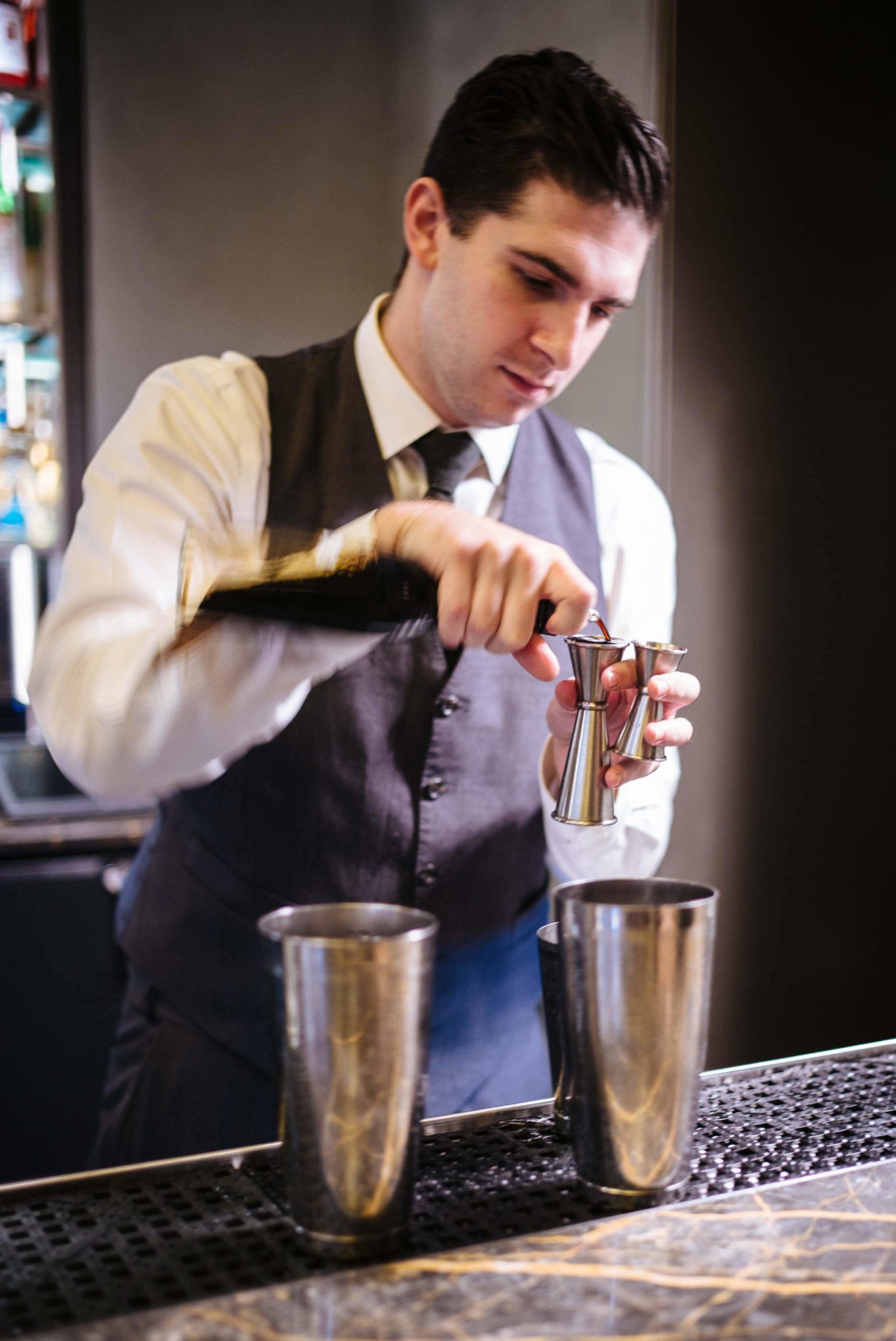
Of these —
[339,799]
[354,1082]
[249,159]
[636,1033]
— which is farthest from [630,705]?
[249,159]

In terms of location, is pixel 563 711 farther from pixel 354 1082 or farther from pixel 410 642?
pixel 354 1082

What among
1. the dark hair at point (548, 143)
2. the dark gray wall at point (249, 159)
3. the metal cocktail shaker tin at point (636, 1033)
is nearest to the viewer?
the metal cocktail shaker tin at point (636, 1033)

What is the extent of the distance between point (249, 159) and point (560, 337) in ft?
5.85

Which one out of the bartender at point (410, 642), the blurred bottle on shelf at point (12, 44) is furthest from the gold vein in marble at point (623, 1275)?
the blurred bottle on shelf at point (12, 44)

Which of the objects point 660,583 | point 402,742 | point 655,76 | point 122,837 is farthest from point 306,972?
point 655,76

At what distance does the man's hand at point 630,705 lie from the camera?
95 cm

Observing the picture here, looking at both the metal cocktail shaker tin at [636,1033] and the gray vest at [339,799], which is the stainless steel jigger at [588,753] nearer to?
the metal cocktail shaker tin at [636,1033]

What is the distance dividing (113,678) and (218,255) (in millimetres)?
1959

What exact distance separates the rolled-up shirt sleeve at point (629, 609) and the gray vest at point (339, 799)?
93 millimetres

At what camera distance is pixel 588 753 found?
0.93 meters

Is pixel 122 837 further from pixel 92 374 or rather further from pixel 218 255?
pixel 218 255

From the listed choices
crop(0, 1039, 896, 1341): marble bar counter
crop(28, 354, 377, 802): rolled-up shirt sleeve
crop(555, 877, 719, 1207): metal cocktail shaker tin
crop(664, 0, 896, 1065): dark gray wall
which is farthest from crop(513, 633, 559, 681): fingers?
crop(664, 0, 896, 1065): dark gray wall

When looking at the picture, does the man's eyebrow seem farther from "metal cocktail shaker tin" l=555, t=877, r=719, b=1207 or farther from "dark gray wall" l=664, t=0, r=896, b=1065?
"dark gray wall" l=664, t=0, r=896, b=1065

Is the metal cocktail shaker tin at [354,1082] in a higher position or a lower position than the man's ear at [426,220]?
lower
